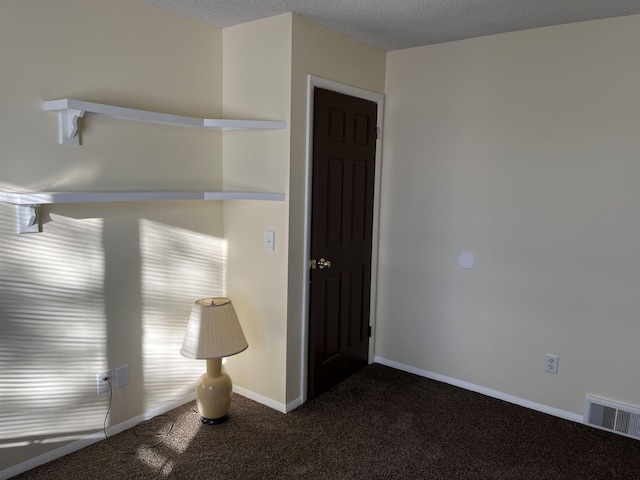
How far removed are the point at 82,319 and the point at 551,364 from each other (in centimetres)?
269

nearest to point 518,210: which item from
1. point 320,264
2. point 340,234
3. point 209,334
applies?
point 340,234

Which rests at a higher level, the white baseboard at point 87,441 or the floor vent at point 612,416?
the floor vent at point 612,416

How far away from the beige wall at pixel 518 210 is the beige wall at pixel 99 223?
1.38 metres

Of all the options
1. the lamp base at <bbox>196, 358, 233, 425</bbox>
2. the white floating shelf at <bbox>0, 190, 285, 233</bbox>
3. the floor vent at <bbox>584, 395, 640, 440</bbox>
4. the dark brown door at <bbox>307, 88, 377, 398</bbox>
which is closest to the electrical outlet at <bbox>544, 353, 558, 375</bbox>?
the floor vent at <bbox>584, 395, 640, 440</bbox>

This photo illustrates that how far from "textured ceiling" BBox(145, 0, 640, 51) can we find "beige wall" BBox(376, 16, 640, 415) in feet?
0.59

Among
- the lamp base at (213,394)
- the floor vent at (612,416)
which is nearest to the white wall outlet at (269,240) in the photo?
the lamp base at (213,394)

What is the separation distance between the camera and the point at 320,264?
3.13 m

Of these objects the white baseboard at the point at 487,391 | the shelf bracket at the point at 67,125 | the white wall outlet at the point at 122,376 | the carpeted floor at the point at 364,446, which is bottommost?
the carpeted floor at the point at 364,446

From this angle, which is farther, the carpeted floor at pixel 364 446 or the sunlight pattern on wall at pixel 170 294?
the sunlight pattern on wall at pixel 170 294

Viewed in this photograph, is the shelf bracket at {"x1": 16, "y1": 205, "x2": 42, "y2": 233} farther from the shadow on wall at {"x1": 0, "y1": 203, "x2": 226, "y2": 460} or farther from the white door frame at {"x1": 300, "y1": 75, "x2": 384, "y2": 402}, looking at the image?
the white door frame at {"x1": 300, "y1": 75, "x2": 384, "y2": 402}

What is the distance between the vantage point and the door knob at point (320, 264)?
3064 millimetres

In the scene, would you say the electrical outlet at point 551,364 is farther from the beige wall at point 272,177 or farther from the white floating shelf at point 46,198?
the white floating shelf at point 46,198

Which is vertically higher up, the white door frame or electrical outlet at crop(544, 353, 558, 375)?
the white door frame

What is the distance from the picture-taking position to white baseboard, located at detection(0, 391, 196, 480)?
7.57ft
